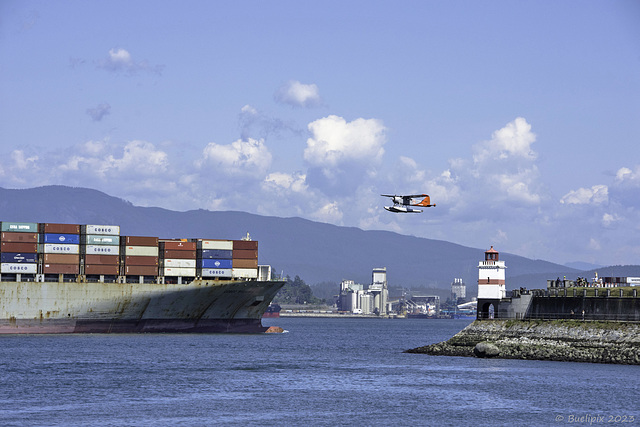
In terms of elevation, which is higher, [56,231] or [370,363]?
[56,231]

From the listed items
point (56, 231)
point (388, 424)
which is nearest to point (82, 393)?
point (388, 424)

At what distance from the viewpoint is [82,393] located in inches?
2030

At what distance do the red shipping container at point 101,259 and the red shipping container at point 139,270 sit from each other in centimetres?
153

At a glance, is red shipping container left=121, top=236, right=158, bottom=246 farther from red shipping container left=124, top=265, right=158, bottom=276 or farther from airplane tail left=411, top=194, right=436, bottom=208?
airplane tail left=411, top=194, right=436, bottom=208

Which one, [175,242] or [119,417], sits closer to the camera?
[119,417]

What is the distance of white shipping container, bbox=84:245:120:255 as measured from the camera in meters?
101

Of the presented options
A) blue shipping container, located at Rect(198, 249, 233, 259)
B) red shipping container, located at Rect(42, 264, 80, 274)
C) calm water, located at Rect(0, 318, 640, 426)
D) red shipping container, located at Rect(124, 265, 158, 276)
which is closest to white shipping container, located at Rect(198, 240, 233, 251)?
blue shipping container, located at Rect(198, 249, 233, 259)

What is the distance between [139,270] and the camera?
335 feet

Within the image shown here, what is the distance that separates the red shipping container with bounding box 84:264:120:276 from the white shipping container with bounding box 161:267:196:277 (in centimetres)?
562

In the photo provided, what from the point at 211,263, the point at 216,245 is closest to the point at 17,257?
the point at 211,263

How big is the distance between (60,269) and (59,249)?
2.25 metres

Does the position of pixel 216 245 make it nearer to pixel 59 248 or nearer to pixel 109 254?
pixel 109 254

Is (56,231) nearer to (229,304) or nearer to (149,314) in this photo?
(149,314)

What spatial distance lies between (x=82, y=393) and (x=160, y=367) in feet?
48.7
